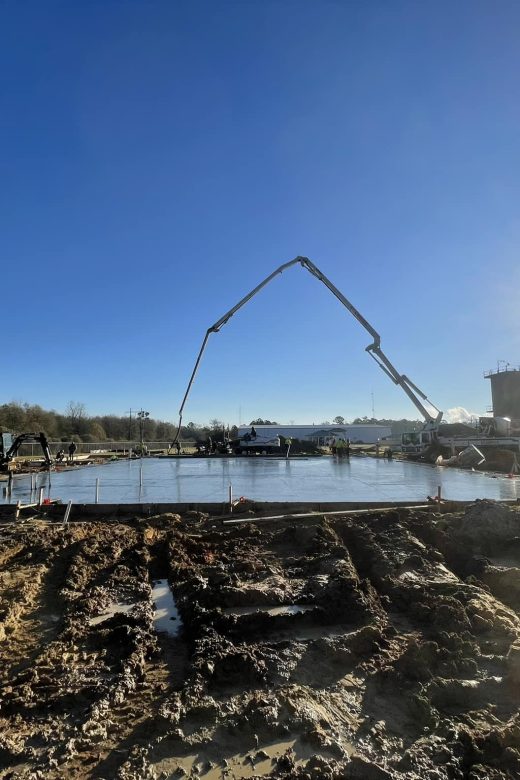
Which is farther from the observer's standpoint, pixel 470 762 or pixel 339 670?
pixel 339 670

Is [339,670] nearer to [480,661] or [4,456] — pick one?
[480,661]

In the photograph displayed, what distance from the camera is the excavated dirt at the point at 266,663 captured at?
326 centimetres

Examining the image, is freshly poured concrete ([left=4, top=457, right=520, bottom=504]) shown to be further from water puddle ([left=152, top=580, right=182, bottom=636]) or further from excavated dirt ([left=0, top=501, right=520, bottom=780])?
water puddle ([left=152, top=580, right=182, bottom=636])

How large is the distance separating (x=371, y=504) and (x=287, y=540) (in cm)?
377

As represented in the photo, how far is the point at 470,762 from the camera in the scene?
10.6 ft

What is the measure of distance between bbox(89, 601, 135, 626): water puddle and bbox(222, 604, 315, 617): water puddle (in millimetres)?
1242

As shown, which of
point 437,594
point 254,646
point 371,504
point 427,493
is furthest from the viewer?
point 427,493

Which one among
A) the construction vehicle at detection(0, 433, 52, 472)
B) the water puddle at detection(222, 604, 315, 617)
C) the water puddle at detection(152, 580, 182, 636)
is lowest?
the water puddle at detection(152, 580, 182, 636)

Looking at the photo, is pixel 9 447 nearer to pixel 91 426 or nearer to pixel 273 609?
pixel 273 609

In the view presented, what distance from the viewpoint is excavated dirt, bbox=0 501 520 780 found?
128 inches

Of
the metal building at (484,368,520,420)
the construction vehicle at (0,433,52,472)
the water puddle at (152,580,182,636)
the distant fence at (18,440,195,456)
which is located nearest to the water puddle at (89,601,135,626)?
the water puddle at (152,580,182,636)

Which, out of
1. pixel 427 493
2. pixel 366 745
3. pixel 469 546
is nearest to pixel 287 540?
pixel 469 546

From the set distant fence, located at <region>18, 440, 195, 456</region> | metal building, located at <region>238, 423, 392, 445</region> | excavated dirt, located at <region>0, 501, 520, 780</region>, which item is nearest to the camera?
excavated dirt, located at <region>0, 501, 520, 780</region>

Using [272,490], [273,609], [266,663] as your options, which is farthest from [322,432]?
[266,663]
